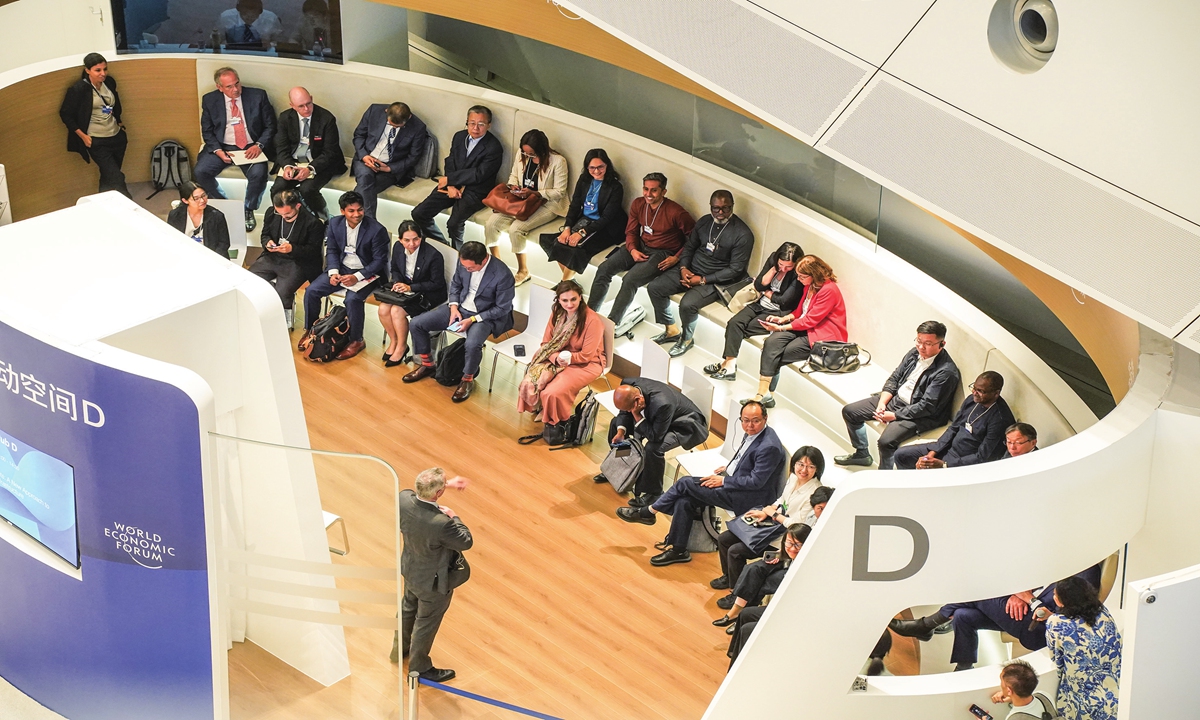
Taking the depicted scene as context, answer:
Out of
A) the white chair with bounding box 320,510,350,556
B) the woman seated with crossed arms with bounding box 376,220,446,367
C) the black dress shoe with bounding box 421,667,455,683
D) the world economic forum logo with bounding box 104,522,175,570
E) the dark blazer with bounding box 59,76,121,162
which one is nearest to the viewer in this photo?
the world economic forum logo with bounding box 104,522,175,570

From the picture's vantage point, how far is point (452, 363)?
31.4ft

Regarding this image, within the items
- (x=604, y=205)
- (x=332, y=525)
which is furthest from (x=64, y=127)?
(x=332, y=525)

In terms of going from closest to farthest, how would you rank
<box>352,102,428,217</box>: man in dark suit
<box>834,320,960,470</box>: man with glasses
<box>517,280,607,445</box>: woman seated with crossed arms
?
<box>834,320,960,470</box>: man with glasses, <box>517,280,607,445</box>: woman seated with crossed arms, <box>352,102,428,217</box>: man in dark suit

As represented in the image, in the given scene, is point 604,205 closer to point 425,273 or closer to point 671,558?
point 425,273

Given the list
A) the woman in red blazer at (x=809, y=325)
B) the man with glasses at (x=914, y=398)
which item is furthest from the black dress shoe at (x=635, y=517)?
the man with glasses at (x=914, y=398)

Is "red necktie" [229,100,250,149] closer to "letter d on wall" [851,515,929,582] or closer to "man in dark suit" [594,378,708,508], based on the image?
"man in dark suit" [594,378,708,508]

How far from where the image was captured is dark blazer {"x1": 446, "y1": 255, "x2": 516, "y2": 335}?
30.9 feet

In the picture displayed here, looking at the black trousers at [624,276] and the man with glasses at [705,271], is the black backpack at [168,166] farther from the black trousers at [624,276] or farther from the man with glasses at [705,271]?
the man with glasses at [705,271]

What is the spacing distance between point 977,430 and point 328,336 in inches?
201

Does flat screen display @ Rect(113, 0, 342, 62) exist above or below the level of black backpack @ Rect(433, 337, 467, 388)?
above

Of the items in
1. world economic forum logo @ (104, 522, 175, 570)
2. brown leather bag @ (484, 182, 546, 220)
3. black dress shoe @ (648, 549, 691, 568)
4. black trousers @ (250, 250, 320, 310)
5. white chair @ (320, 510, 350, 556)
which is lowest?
black dress shoe @ (648, 549, 691, 568)

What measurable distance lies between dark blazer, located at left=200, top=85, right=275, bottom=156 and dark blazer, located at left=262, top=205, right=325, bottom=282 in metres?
1.21

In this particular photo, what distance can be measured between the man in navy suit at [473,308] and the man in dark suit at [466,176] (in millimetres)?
1016

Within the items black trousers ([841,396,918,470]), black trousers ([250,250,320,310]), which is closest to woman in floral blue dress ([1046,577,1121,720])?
black trousers ([841,396,918,470])
